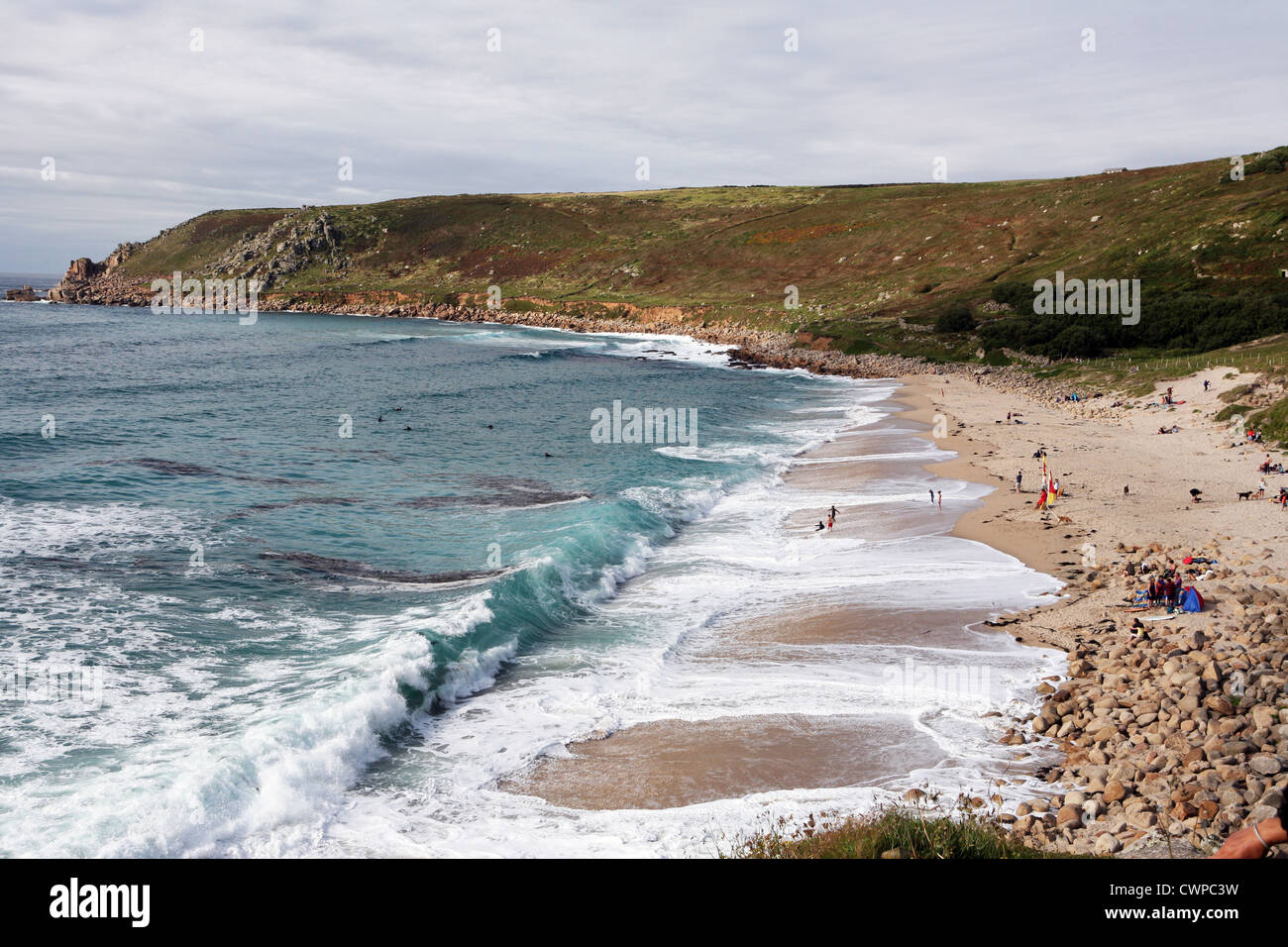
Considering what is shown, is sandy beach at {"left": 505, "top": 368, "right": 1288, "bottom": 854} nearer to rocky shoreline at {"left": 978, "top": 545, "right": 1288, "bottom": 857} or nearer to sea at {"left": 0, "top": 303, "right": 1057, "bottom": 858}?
rocky shoreline at {"left": 978, "top": 545, "right": 1288, "bottom": 857}

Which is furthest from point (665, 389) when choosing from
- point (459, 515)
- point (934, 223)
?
point (934, 223)

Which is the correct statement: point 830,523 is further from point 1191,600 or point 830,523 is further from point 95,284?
point 95,284

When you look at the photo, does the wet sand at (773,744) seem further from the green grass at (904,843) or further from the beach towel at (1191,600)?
the beach towel at (1191,600)

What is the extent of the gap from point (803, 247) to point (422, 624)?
11062 cm

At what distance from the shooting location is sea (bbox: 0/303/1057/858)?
11.2 m

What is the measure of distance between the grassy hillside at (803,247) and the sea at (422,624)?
4767 cm

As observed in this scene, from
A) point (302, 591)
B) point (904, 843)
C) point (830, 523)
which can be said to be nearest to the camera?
point (904, 843)

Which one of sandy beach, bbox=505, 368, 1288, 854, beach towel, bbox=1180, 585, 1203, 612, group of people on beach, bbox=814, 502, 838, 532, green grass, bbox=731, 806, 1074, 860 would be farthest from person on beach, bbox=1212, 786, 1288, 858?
group of people on beach, bbox=814, 502, 838, 532

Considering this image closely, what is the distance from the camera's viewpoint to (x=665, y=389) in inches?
2381

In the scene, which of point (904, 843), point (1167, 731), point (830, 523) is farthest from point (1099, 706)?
point (830, 523)

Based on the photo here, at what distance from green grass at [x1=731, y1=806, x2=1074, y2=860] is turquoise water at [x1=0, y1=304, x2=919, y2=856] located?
5.00m

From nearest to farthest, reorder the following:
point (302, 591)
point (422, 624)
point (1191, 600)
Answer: point (1191, 600), point (422, 624), point (302, 591)

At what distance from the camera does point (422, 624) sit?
17328 mm
